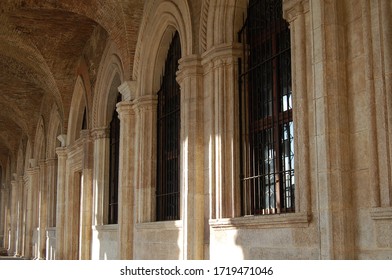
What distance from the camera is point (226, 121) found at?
819 centimetres

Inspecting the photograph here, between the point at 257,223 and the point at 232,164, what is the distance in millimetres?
1239

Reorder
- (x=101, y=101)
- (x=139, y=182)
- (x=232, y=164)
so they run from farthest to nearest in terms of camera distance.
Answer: (x=101, y=101) → (x=139, y=182) → (x=232, y=164)

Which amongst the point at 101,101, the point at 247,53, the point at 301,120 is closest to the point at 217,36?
the point at 247,53

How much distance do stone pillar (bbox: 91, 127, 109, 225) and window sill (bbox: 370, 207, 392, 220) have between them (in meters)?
9.24

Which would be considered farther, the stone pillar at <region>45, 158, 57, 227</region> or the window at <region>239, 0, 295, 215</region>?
the stone pillar at <region>45, 158, 57, 227</region>

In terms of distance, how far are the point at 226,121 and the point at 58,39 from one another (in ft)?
28.8

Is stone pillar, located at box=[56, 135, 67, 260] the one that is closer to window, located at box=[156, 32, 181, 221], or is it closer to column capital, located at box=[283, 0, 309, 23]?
window, located at box=[156, 32, 181, 221]

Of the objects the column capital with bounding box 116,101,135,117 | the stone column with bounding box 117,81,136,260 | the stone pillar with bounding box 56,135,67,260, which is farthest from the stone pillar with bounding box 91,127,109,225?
the stone pillar with bounding box 56,135,67,260

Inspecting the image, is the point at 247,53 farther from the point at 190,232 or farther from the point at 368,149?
the point at 368,149

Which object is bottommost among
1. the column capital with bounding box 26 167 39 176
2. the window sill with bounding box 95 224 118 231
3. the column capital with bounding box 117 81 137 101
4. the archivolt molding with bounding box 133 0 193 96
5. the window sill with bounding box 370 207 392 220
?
the window sill with bounding box 95 224 118 231

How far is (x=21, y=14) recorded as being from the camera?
14586 millimetres

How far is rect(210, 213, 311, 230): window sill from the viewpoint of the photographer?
6.11 m

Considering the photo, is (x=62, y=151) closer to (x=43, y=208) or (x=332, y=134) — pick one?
(x=43, y=208)

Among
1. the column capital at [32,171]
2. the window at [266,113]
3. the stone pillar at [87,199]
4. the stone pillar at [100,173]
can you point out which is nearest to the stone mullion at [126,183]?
the stone pillar at [100,173]
